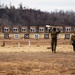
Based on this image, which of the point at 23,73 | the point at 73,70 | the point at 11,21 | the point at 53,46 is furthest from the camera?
the point at 11,21

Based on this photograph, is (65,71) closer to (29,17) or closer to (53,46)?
(53,46)

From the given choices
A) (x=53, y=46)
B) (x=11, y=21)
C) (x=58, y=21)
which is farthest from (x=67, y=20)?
(x=53, y=46)

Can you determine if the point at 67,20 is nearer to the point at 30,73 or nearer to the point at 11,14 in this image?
the point at 11,14

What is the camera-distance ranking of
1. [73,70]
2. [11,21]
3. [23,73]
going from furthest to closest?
[11,21] → [73,70] → [23,73]

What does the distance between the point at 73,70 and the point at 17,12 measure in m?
130

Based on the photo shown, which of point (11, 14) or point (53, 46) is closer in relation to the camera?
point (53, 46)

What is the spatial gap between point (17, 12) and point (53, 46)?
118 metres

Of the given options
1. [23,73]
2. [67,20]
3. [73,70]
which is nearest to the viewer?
[23,73]

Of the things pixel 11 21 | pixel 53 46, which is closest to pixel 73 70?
pixel 53 46

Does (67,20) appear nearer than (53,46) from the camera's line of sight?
No

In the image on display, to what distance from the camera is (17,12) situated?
143 metres

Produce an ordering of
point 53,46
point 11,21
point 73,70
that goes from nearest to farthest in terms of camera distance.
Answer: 1. point 73,70
2. point 53,46
3. point 11,21

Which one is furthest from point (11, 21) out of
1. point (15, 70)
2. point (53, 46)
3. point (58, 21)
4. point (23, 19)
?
point (15, 70)

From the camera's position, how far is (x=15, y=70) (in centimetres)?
1397
